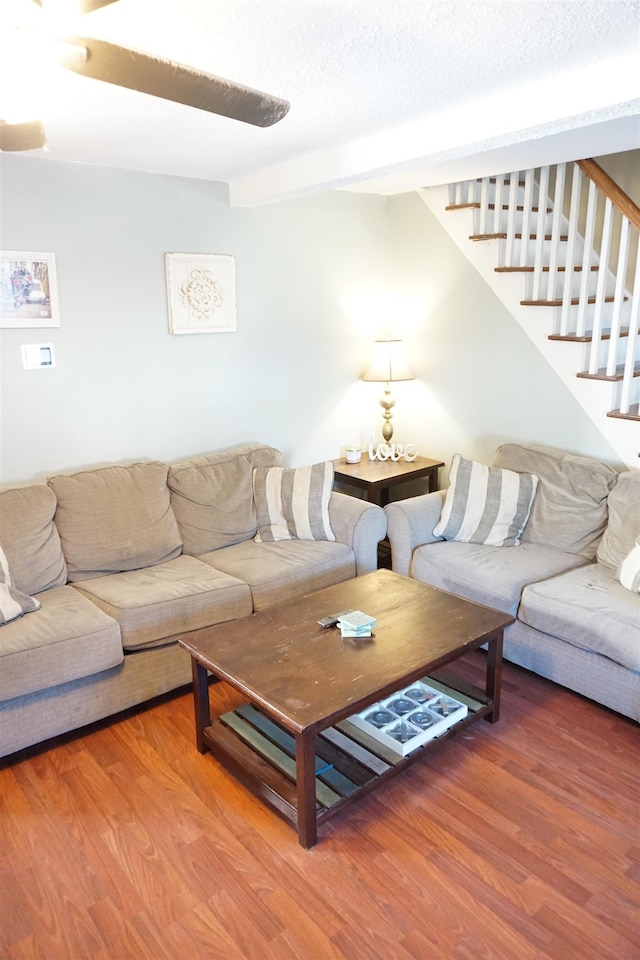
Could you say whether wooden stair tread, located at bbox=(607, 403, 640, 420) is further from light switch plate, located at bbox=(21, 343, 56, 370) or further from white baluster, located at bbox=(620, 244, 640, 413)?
light switch plate, located at bbox=(21, 343, 56, 370)

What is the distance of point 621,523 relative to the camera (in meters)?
3.12

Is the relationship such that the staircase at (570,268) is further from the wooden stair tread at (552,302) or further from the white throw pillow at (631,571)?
the white throw pillow at (631,571)

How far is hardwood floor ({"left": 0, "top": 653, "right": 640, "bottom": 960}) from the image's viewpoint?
179 cm

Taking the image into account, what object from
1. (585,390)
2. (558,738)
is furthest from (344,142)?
(558,738)

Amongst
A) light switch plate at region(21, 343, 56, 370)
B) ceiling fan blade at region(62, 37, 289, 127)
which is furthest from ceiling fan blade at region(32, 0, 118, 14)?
light switch plate at region(21, 343, 56, 370)

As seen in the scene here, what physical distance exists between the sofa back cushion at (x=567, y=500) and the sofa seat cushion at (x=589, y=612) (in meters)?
0.28

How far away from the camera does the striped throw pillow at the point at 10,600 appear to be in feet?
8.40

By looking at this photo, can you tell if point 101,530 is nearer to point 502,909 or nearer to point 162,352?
point 162,352

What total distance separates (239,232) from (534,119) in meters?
1.91

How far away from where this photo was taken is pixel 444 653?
234 cm

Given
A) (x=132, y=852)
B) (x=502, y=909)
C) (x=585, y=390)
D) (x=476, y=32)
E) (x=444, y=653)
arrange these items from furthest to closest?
1. (x=585, y=390)
2. (x=444, y=653)
3. (x=132, y=852)
4. (x=502, y=909)
5. (x=476, y=32)

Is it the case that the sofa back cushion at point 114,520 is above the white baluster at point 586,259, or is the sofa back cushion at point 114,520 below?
below

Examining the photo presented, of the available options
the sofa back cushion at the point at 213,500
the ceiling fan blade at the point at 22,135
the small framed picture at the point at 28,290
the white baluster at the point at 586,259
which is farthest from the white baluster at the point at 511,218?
the ceiling fan blade at the point at 22,135

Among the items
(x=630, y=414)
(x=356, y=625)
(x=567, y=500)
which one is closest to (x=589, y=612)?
(x=567, y=500)
